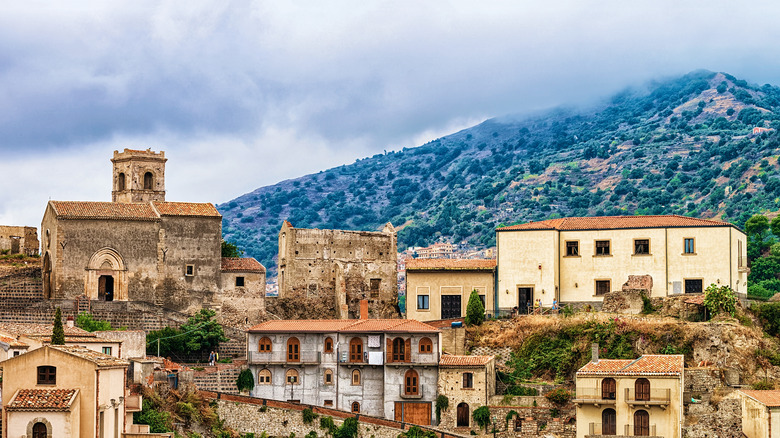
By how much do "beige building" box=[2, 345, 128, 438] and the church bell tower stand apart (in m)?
31.0

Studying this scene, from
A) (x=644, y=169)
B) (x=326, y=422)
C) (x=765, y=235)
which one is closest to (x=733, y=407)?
(x=326, y=422)

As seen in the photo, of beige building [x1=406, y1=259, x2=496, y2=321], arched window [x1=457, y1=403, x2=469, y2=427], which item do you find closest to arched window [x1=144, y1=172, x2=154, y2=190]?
beige building [x1=406, y1=259, x2=496, y2=321]

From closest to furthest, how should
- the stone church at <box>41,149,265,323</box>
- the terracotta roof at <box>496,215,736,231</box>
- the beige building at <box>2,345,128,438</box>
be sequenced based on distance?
the beige building at <box>2,345,128,438</box> → the terracotta roof at <box>496,215,736,231</box> → the stone church at <box>41,149,265,323</box>

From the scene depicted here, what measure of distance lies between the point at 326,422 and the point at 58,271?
61.8 ft

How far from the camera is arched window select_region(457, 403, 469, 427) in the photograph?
67375mm

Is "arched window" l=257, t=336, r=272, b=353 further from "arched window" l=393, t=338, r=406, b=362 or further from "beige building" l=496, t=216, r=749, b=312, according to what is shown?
"beige building" l=496, t=216, r=749, b=312

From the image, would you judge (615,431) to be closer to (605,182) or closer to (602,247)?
(602,247)

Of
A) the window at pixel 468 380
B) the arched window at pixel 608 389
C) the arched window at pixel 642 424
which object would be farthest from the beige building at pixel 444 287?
the arched window at pixel 642 424

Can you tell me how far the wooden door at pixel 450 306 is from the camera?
7744 cm

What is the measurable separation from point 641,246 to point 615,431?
1370 cm

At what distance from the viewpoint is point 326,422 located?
65250 mm

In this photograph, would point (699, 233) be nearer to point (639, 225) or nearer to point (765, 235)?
point (639, 225)

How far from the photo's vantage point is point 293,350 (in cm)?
6931

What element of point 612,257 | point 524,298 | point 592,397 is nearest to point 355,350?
point 524,298
